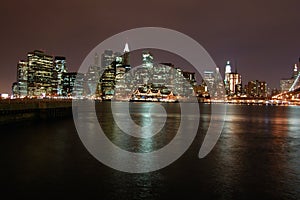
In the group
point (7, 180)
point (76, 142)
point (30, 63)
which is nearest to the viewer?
point (7, 180)

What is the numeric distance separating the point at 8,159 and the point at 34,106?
26725 millimetres

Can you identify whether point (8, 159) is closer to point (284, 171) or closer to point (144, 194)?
point (144, 194)

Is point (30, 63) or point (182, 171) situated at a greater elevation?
point (30, 63)

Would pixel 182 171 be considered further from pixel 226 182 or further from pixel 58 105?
pixel 58 105

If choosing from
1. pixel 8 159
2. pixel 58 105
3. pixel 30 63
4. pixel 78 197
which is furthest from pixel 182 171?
pixel 30 63

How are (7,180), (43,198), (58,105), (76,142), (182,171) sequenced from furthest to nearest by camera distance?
(58,105), (76,142), (182,171), (7,180), (43,198)

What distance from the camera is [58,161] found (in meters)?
16.4

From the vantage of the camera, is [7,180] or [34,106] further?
[34,106]

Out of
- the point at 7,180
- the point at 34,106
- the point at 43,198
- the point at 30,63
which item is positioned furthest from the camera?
the point at 30,63

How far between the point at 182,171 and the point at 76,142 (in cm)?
1143

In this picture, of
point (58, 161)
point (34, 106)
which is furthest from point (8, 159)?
point (34, 106)

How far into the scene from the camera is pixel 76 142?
2378 cm

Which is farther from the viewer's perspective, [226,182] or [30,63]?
[30,63]

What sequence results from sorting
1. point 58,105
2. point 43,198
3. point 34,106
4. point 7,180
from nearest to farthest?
point 43,198, point 7,180, point 34,106, point 58,105
